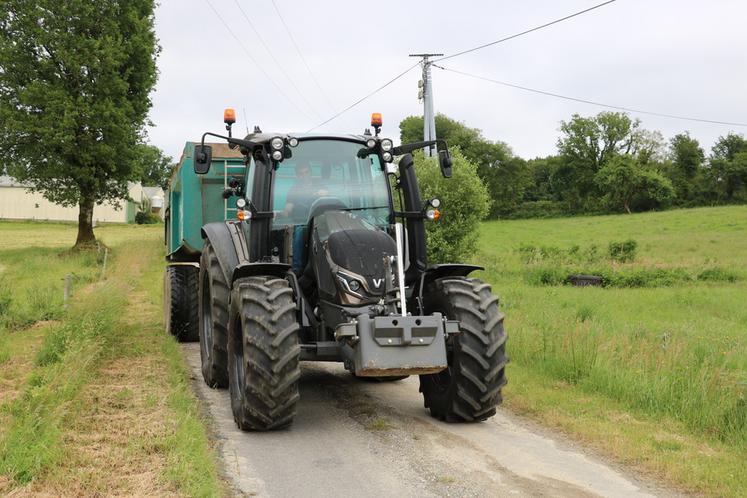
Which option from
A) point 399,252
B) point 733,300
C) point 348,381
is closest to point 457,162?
point 733,300

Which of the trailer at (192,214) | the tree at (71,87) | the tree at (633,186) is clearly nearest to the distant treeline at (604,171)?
the tree at (633,186)

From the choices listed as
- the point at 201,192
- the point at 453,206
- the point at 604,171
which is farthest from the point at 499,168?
the point at 201,192

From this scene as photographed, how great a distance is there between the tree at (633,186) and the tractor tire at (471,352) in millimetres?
66876

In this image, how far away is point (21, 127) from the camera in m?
27.5

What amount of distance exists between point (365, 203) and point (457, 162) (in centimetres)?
1808

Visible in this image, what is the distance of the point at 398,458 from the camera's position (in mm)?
5664

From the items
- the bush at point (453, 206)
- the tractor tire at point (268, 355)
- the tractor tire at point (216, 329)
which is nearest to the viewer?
the tractor tire at point (268, 355)

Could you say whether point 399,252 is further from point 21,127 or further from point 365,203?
point 21,127

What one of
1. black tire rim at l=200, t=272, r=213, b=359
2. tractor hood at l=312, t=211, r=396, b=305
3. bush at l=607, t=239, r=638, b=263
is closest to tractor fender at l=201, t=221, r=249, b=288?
black tire rim at l=200, t=272, r=213, b=359

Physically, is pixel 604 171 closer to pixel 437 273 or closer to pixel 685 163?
pixel 685 163

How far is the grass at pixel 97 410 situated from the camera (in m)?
4.77

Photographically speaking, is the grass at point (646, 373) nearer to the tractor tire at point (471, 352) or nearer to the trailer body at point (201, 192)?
the tractor tire at point (471, 352)

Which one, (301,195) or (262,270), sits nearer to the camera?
(262,270)

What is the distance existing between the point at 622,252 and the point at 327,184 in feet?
80.9
